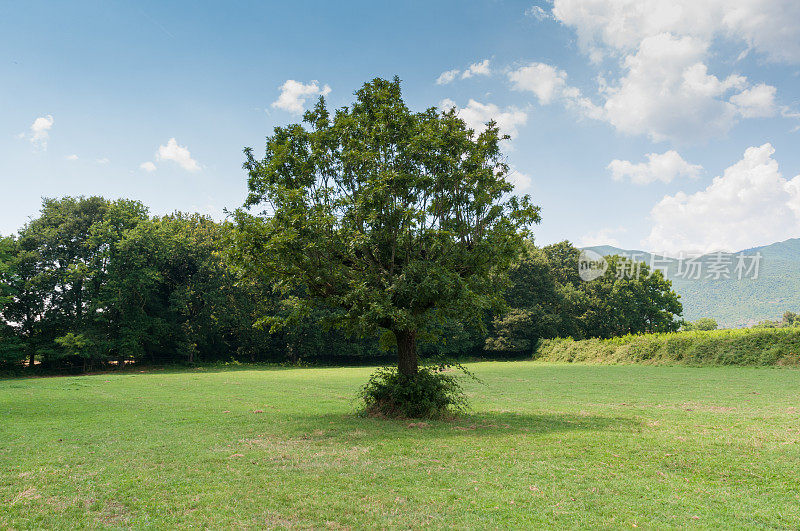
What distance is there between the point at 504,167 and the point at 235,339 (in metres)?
49.7

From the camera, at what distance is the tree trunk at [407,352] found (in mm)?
14617

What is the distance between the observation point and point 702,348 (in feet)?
124

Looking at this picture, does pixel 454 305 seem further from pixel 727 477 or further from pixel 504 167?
pixel 727 477

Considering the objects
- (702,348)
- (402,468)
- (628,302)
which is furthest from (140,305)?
(628,302)

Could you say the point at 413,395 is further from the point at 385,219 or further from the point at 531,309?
the point at 531,309

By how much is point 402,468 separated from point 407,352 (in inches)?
247

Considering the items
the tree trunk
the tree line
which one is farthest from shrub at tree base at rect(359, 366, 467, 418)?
the tree line

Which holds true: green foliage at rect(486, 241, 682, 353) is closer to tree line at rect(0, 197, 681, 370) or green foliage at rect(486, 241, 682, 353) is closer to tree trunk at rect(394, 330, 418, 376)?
tree line at rect(0, 197, 681, 370)

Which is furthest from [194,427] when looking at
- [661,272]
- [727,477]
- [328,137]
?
[661,272]

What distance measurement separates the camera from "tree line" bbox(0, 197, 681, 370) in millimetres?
42938

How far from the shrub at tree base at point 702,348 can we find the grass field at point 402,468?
20.3m

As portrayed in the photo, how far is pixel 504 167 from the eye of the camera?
618 inches

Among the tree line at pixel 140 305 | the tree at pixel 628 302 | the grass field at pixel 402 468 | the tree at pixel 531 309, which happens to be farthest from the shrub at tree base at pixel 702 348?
the grass field at pixel 402 468

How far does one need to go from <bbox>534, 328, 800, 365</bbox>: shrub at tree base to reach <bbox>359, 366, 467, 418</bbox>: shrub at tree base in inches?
1204
